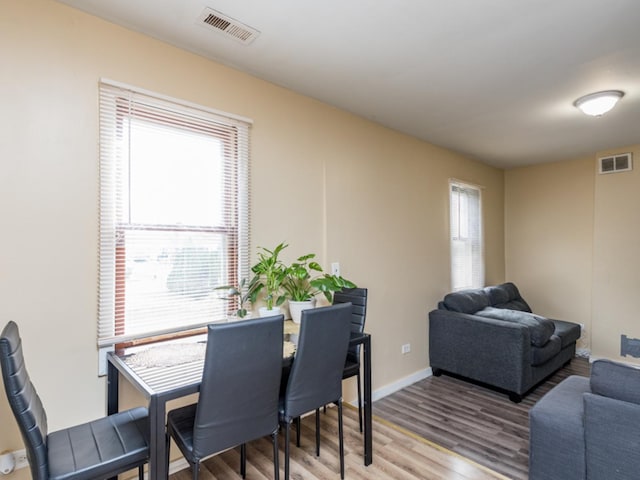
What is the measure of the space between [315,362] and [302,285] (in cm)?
100

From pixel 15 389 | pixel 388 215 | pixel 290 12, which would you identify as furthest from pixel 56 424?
pixel 388 215

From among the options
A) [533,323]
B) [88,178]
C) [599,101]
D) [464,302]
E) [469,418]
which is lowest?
[469,418]

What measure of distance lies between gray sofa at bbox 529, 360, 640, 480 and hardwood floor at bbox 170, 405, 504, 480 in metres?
0.37

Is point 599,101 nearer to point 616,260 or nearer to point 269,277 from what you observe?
point 616,260

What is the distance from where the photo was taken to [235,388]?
1.49 meters

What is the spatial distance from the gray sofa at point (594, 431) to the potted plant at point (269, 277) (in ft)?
5.46

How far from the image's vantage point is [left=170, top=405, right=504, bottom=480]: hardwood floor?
81.4 inches

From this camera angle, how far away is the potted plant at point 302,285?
2459 millimetres

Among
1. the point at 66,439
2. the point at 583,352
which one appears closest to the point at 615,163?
the point at 583,352

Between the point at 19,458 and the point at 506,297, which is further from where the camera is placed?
the point at 506,297

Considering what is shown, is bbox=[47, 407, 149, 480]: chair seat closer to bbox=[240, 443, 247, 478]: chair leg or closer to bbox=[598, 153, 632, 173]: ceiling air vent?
bbox=[240, 443, 247, 478]: chair leg

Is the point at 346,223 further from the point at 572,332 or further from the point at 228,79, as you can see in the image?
the point at 572,332

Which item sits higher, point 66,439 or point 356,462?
point 66,439

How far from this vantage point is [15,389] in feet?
3.90
